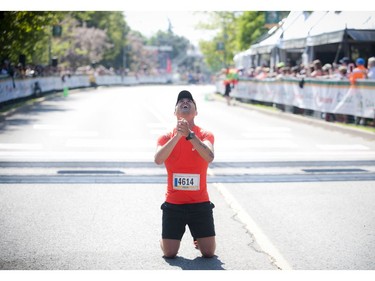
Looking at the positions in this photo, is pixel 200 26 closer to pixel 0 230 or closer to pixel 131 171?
pixel 131 171

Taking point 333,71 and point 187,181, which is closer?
point 187,181

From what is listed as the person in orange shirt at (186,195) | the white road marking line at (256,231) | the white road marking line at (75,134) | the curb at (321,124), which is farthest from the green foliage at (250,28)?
the person in orange shirt at (186,195)

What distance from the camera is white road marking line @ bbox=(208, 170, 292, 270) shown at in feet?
21.1

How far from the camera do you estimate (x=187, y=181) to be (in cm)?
634

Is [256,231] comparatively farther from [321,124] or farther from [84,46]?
[84,46]

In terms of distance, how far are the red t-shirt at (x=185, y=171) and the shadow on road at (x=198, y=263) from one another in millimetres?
537

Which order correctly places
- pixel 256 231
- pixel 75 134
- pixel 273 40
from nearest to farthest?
pixel 256 231 → pixel 75 134 → pixel 273 40

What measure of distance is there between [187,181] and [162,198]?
3599 mm

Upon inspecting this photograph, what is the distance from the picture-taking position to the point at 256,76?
3591cm

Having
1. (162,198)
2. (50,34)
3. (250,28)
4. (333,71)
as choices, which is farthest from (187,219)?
(250,28)

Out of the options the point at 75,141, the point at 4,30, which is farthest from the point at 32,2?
the point at 4,30

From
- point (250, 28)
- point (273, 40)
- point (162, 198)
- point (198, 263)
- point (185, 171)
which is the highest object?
point (250, 28)

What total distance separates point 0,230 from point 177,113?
278cm
